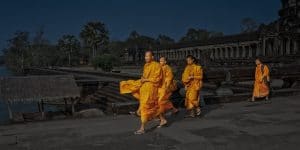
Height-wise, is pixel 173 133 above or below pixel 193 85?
below

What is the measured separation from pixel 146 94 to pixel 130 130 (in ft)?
2.56

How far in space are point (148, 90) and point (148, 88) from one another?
4 cm

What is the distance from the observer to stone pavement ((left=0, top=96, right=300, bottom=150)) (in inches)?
214

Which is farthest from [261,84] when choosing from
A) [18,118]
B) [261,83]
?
[18,118]

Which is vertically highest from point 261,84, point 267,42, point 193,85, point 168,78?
point 267,42

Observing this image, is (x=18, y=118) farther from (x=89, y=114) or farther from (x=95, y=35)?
(x=95, y=35)

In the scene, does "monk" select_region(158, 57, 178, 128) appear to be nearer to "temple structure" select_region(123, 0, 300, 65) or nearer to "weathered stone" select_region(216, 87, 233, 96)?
"weathered stone" select_region(216, 87, 233, 96)

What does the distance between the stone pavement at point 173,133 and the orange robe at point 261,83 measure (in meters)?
2.22

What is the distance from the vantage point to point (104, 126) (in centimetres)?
706

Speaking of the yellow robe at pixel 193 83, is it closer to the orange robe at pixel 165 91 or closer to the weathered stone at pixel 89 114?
the orange robe at pixel 165 91

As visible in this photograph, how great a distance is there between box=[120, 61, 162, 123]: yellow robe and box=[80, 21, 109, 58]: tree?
8130cm

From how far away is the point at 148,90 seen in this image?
664 cm

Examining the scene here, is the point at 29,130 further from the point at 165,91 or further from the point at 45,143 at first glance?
the point at 165,91

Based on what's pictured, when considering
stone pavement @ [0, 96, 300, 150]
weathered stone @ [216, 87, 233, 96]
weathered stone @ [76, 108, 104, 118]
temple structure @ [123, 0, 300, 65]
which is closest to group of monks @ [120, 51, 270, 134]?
stone pavement @ [0, 96, 300, 150]
